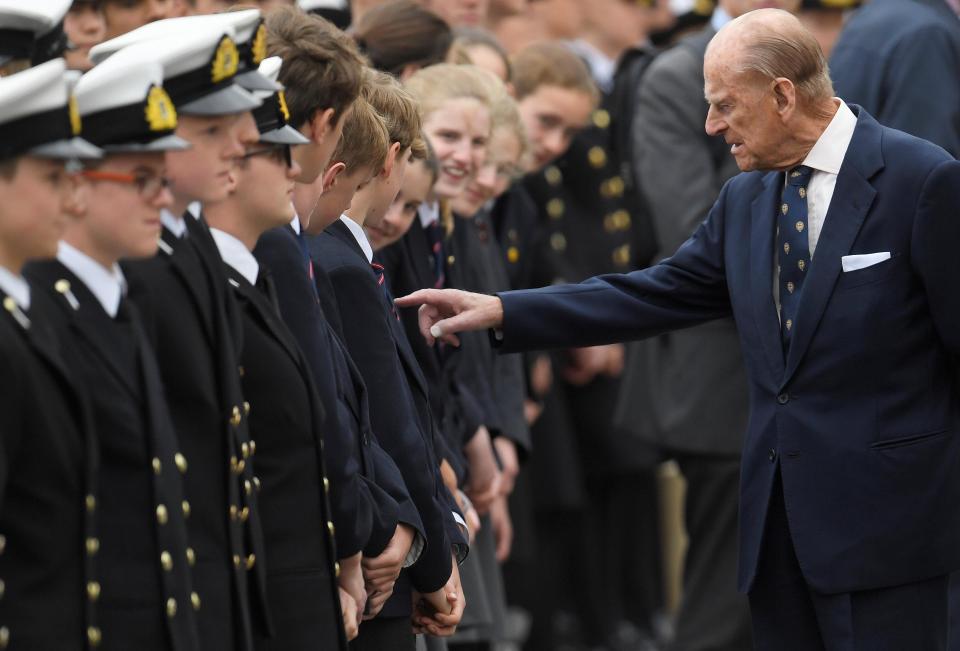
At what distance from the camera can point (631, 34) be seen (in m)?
10.2

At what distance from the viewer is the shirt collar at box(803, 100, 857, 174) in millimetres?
4957

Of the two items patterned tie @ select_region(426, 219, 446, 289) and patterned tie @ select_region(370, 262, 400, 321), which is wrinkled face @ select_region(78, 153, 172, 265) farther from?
patterned tie @ select_region(426, 219, 446, 289)

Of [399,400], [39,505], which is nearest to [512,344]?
[399,400]

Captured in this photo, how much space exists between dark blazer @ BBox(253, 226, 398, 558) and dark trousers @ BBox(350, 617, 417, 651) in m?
0.45

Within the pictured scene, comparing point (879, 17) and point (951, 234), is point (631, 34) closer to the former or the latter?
point (879, 17)

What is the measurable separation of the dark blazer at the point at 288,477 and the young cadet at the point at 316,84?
0.40 meters

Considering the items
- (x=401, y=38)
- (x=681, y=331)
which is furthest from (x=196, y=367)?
(x=681, y=331)

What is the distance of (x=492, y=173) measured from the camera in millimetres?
6613

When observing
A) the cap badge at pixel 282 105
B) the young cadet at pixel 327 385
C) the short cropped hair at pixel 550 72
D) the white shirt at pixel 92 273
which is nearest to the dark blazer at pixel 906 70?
the short cropped hair at pixel 550 72

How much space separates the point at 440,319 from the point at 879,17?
2.67 meters

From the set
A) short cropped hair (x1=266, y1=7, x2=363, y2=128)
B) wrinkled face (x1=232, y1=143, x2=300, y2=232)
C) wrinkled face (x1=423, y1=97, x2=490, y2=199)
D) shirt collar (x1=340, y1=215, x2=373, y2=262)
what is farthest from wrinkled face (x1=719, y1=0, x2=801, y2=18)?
wrinkled face (x1=232, y1=143, x2=300, y2=232)

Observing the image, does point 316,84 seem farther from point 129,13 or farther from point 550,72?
point 550,72

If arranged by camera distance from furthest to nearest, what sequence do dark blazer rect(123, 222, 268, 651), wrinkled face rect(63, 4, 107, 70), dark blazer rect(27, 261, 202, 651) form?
1. wrinkled face rect(63, 4, 107, 70)
2. dark blazer rect(123, 222, 268, 651)
3. dark blazer rect(27, 261, 202, 651)

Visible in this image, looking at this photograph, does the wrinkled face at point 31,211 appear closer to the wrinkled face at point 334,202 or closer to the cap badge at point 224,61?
the cap badge at point 224,61
